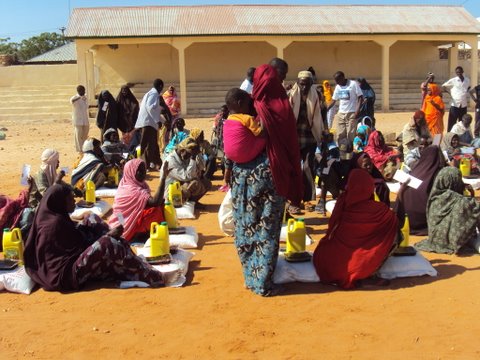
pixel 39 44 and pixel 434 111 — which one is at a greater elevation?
pixel 39 44

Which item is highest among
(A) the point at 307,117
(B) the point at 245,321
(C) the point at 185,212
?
(A) the point at 307,117

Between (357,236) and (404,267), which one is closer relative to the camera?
(357,236)

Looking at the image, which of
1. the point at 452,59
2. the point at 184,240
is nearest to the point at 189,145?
the point at 184,240

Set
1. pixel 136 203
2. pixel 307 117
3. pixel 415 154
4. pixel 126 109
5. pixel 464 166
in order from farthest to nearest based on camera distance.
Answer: pixel 126 109
pixel 464 166
pixel 415 154
pixel 307 117
pixel 136 203

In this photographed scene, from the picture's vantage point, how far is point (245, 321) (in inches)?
182

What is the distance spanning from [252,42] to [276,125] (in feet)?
69.7

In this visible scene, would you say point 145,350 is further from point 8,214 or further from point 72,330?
point 8,214

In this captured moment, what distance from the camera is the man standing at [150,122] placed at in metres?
11.1

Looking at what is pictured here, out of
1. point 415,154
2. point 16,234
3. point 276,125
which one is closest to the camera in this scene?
point 276,125

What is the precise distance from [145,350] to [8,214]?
3014mm

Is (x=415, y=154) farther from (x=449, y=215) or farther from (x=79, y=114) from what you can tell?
(x=79, y=114)

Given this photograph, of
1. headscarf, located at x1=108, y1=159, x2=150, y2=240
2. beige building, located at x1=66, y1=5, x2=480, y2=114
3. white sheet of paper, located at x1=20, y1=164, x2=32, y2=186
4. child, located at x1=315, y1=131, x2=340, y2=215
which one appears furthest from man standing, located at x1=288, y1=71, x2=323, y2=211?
beige building, located at x1=66, y1=5, x2=480, y2=114

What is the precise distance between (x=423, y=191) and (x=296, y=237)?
206 cm

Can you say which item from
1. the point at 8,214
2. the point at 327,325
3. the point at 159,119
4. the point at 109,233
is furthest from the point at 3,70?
the point at 327,325
